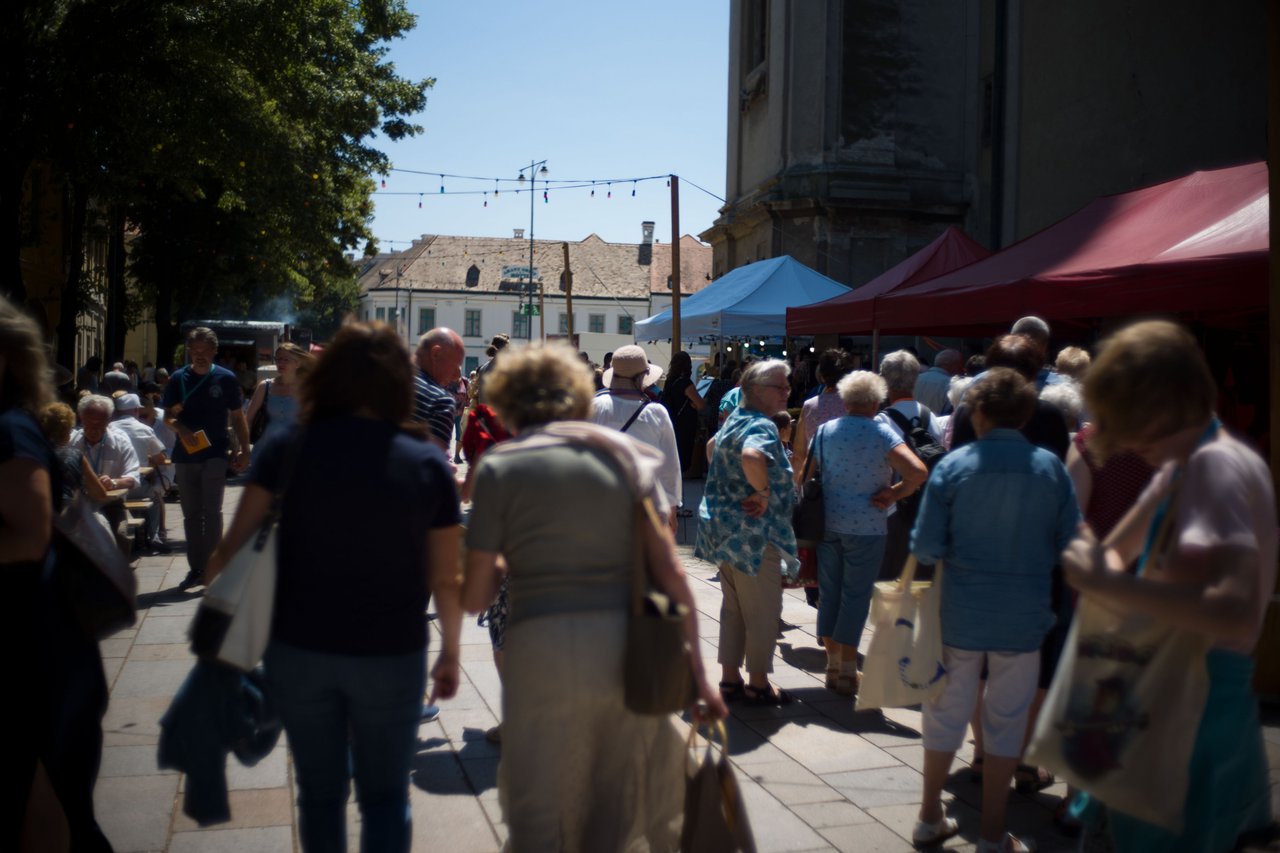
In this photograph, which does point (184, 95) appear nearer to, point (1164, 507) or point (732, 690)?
point (732, 690)

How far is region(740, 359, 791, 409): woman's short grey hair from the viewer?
620cm

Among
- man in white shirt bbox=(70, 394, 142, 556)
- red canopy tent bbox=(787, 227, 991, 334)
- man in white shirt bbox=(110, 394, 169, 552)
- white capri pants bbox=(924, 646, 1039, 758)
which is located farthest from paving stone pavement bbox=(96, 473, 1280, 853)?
red canopy tent bbox=(787, 227, 991, 334)

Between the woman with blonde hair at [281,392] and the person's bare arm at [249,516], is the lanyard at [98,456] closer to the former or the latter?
the woman with blonde hair at [281,392]

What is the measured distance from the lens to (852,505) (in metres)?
6.52

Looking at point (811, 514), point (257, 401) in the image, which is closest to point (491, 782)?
point (811, 514)

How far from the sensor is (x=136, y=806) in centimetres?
472

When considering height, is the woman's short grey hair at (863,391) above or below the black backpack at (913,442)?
above

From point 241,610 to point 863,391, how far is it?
12.8 feet

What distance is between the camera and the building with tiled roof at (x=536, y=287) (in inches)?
3324

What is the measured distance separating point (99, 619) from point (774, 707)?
374 cm

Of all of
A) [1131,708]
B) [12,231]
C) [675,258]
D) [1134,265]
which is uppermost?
[675,258]

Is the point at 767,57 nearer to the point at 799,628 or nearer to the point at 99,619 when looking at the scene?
the point at 799,628

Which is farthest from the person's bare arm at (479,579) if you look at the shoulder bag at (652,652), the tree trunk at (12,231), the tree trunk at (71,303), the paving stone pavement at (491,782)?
the tree trunk at (71,303)

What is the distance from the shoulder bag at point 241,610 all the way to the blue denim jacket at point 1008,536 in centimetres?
233
